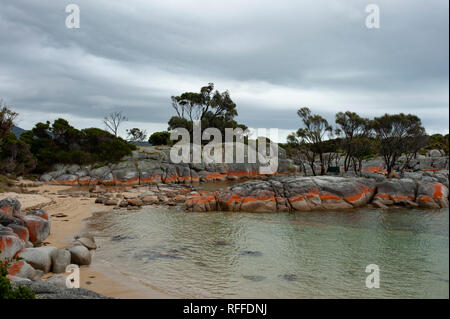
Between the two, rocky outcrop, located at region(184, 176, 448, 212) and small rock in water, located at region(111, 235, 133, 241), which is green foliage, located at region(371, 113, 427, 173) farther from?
small rock in water, located at region(111, 235, 133, 241)

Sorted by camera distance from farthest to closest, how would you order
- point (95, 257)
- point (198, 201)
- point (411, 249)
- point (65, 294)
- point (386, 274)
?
point (198, 201)
point (411, 249)
point (95, 257)
point (386, 274)
point (65, 294)

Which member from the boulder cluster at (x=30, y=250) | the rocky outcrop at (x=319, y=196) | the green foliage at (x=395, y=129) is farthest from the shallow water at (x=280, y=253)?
the green foliage at (x=395, y=129)

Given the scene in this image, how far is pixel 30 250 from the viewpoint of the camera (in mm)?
10672

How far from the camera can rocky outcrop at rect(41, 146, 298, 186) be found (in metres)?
48.3

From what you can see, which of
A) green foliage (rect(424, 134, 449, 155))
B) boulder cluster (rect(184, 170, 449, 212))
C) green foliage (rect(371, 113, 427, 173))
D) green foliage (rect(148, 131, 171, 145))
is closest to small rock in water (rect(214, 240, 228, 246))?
boulder cluster (rect(184, 170, 449, 212))

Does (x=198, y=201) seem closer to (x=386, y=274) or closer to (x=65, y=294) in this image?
(x=386, y=274)

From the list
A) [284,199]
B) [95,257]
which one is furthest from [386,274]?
[284,199]

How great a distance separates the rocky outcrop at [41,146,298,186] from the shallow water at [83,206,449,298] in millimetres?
28267

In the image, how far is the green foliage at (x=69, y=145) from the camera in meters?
50.5

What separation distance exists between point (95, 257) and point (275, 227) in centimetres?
1103

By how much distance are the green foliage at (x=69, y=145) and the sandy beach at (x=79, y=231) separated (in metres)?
26.7

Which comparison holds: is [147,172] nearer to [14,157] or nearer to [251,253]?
[14,157]

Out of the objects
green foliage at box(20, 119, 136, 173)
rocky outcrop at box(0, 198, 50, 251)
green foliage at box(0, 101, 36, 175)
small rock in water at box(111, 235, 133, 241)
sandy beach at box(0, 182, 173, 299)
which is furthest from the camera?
green foliage at box(20, 119, 136, 173)

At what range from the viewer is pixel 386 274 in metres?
11.1
